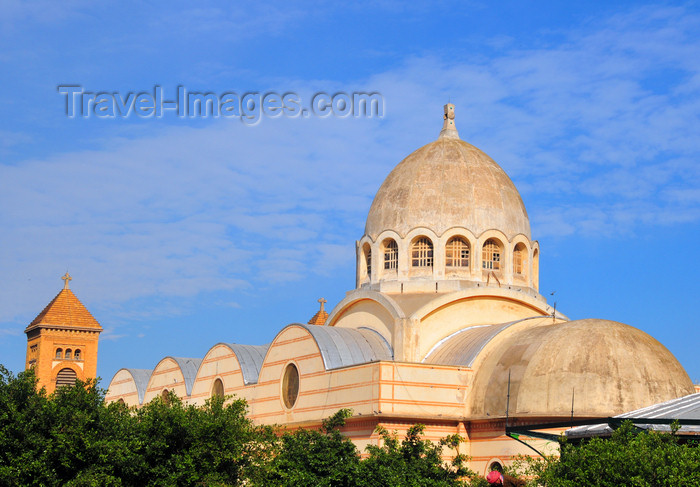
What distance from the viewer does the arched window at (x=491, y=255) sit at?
32.2 metres

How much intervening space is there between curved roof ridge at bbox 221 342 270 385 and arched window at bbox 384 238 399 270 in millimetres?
5160

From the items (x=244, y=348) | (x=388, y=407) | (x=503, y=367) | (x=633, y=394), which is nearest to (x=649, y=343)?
(x=633, y=394)

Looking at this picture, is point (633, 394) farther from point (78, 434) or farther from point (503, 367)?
point (78, 434)

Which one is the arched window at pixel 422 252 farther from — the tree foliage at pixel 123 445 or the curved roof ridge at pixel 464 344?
the tree foliage at pixel 123 445

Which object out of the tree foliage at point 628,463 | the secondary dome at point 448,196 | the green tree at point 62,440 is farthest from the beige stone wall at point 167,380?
the tree foliage at point 628,463

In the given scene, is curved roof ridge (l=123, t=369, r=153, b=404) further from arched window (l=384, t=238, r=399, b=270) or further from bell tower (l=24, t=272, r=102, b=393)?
bell tower (l=24, t=272, r=102, b=393)

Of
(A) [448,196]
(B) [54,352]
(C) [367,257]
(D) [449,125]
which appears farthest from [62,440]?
(B) [54,352]

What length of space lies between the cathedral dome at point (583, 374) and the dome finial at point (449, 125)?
34.9 feet

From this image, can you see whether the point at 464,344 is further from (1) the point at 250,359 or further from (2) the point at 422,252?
(1) the point at 250,359

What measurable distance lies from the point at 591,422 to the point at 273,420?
11.8 meters

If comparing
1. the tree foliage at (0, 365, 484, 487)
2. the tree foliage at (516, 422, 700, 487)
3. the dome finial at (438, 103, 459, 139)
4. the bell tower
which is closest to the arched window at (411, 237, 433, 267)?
the dome finial at (438, 103, 459, 139)

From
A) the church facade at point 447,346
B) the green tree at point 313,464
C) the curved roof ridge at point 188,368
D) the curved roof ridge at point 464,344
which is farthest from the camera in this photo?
the curved roof ridge at point 188,368

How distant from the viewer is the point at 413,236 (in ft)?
106

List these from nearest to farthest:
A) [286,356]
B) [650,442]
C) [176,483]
Answer: [650,442], [176,483], [286,356]
